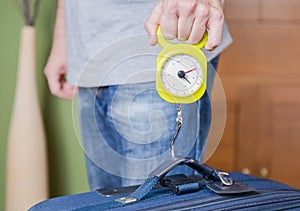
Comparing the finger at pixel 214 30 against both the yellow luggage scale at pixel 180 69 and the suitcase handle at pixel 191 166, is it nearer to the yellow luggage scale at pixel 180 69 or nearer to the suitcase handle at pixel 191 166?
the yellow luggage scale at pixel 180 69

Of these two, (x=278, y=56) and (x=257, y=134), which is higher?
(x=278, y=56)

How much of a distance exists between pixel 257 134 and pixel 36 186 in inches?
25.2

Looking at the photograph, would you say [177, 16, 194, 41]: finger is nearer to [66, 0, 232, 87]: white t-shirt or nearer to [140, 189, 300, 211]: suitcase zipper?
[66, 0, 232, 87]: white t-shirt

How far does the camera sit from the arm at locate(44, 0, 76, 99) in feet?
3.76

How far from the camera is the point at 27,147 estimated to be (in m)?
1.58

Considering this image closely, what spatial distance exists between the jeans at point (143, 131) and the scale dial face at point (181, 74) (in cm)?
8

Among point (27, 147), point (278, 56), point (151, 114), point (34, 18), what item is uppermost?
point (34, 18)

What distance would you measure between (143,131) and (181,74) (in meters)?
0.13

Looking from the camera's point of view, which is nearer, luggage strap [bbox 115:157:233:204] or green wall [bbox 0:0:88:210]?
luggage strap [bbox 115:157:233:204]

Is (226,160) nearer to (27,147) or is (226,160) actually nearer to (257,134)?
(257,134)

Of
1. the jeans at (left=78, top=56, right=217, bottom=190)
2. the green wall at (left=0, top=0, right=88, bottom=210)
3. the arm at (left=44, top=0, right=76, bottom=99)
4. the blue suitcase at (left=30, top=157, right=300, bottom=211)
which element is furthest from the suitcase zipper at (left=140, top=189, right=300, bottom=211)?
the green wall at (left=0, top=0, right=88, bottom=210)

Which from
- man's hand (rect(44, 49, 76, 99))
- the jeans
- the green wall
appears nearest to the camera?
the jeans

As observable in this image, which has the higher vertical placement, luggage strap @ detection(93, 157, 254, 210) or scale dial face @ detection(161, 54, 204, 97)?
scale dial face @ detection(161, 54, 204, 97)

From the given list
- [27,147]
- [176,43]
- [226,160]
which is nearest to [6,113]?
[27,147]
